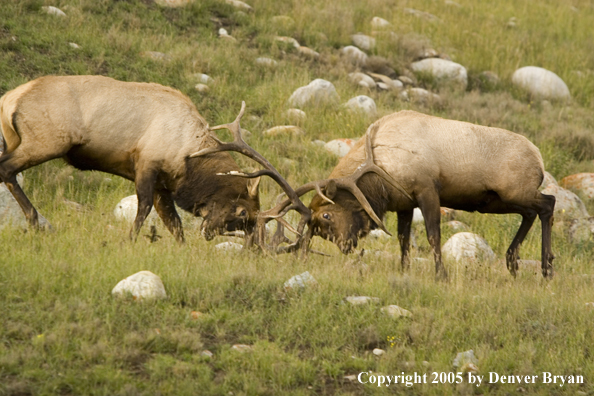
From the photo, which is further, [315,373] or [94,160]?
[94,160]

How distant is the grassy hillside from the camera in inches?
203

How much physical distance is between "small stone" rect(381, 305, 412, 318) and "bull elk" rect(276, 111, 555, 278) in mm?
1574

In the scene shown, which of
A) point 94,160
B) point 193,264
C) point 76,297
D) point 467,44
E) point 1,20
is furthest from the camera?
point 467,44

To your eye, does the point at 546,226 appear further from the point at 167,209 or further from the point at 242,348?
the point at 242,348

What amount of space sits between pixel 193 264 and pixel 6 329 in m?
2.00

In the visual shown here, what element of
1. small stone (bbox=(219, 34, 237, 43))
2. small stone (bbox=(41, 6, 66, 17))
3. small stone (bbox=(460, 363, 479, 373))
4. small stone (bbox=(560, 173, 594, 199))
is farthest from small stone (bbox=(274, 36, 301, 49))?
small stone (bbox=(460, 363, 479, 373))

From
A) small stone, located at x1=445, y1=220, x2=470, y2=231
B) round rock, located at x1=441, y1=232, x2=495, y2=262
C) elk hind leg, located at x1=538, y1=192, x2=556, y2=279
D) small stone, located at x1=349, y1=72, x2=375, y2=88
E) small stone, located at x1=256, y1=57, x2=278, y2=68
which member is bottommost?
small stone, located at x1=445, y1=220, x2=470, y2=231

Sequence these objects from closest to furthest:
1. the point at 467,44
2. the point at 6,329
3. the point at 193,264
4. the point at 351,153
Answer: the point at 6,329 < the point at 193,264 < the point at 351,153 < the point at 467,44

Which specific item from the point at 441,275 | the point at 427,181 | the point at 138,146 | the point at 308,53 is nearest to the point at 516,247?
the point at 441,275

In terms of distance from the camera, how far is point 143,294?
5891mm

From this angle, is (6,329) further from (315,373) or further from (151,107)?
(151,107)

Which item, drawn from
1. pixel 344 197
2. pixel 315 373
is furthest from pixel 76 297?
pixel 344 197

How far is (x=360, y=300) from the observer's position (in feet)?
21.2

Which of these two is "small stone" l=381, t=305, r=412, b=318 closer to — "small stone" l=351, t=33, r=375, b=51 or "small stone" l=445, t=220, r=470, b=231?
"small stone" l=445, t=220, r=470, b=231
